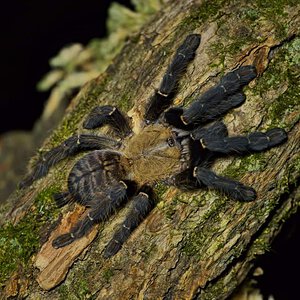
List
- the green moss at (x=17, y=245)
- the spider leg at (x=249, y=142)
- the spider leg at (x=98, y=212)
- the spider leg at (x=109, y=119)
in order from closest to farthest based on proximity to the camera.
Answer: the spider leg at (x=249, y=142) < the spider leg at (x=98, y=212) < the green moss at (x=17, y=245) < the spider leg at (x=109, y=119)

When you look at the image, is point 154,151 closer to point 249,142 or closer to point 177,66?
point 177,66

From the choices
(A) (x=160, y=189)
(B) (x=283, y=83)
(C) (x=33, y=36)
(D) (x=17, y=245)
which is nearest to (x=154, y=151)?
(A) (x=160, y=189)

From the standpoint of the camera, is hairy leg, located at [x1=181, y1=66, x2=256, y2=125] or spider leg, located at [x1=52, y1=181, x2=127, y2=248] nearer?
hairy leg, located at [x1=181, y1=66, x2=256, y2=125]

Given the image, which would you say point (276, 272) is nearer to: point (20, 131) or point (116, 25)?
point (116, 25)

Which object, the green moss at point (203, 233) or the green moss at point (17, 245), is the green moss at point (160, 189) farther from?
the green moss at point (17, 245)

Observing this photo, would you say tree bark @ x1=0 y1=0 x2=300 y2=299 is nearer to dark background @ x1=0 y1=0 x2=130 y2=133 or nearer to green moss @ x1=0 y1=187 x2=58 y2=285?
green moss @ x1=0 y1=187 x2=58 y2=285

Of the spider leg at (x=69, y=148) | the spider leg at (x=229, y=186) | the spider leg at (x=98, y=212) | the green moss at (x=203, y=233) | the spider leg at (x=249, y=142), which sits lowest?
the green moss at (x=203, y=233)

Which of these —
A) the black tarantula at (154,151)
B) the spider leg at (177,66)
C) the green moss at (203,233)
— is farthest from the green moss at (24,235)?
the spider leg at (177,66)

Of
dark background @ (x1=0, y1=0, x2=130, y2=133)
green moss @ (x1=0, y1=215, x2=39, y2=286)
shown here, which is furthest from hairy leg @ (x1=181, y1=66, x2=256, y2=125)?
dark background @ (x1=0, y1=0, x2=130, y2=133)
